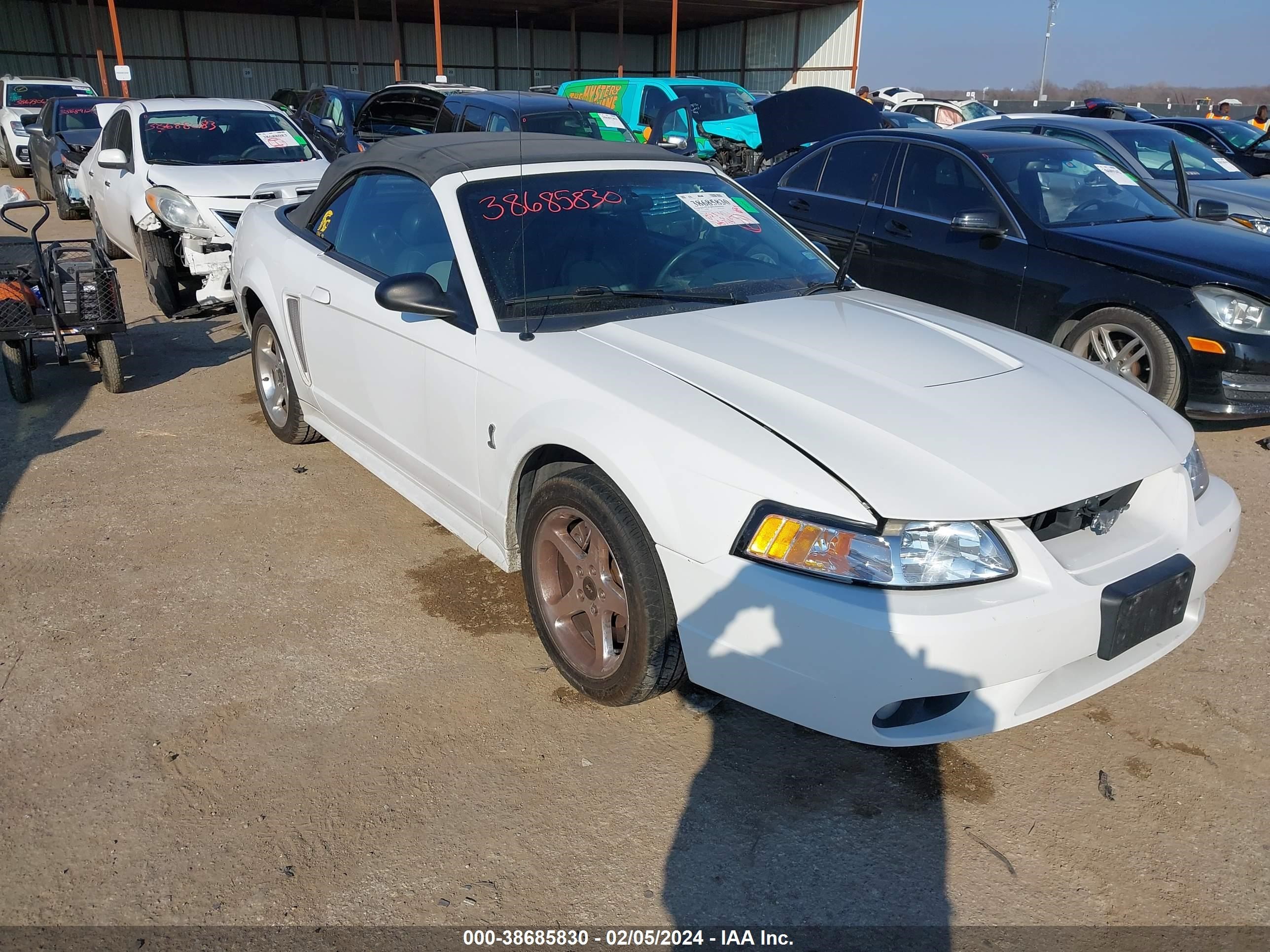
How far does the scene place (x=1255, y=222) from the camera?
748cm

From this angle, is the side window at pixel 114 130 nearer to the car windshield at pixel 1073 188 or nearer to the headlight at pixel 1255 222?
the car windshield at pixel 1073 188

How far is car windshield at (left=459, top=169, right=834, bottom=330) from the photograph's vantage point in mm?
3262

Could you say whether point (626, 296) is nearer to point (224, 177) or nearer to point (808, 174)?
point (808, 174)

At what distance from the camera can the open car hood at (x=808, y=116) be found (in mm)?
7492

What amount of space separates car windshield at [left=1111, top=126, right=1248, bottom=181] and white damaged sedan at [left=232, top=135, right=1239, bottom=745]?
6.01 meters

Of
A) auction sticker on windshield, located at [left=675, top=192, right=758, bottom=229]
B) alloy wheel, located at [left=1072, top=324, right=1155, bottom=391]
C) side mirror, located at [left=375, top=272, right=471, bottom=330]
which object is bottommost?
alloy wheel, located at [left=1072, top=324, right=1155, bottom=391]

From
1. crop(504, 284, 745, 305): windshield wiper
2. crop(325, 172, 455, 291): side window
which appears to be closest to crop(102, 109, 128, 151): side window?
crop(325, 172, 455, 291): side window

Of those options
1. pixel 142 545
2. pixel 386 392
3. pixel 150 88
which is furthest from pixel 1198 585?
pixel 150 88

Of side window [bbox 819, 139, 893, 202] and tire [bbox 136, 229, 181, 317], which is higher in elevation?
side window [bbox 819, 139, 893, 202]

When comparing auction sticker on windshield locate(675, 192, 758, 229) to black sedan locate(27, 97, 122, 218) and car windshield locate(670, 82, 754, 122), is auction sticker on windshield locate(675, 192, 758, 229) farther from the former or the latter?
car windshield locate(670, 82, 754, 122)

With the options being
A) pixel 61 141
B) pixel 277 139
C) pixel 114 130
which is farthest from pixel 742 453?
pixel 61 141

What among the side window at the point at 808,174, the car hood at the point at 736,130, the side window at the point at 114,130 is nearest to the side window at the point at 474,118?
the side window at the point at 114,130

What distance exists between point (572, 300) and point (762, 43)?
34999 mm

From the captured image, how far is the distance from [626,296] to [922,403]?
3.69 feet
